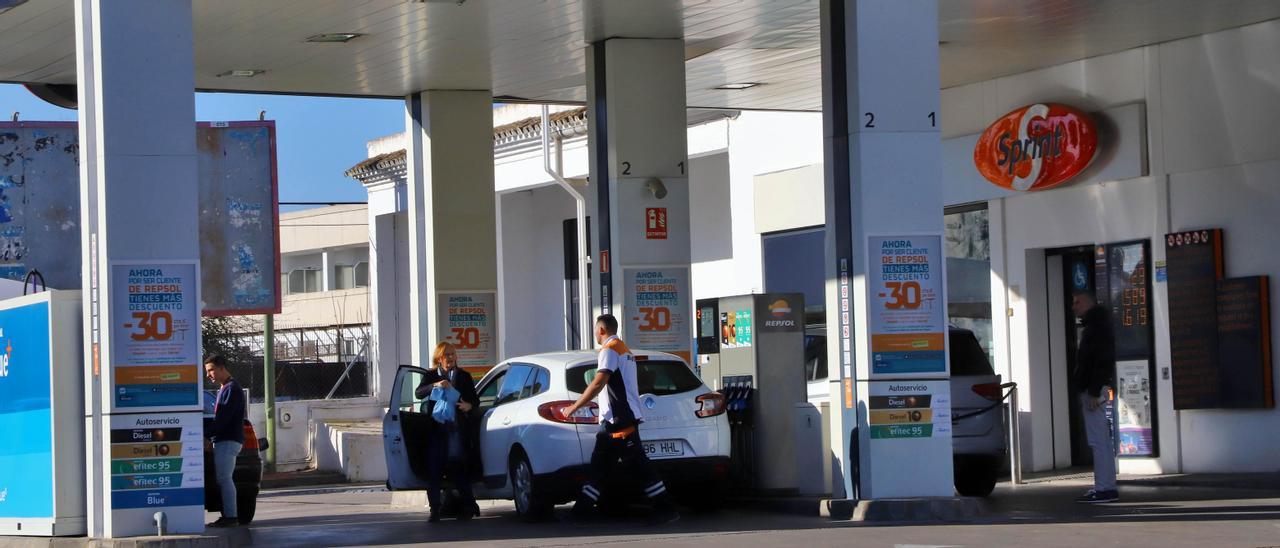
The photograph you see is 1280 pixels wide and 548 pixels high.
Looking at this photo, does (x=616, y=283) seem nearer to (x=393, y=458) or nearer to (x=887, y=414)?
(x=393, y=458)

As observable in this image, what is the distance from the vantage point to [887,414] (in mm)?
14336

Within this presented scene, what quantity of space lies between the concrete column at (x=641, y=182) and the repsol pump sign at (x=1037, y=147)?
451cm

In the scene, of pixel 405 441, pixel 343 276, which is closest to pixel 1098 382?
pixel 405 441

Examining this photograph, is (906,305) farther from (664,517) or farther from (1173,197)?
(1173,197)

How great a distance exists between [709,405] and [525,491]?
1.75 meters

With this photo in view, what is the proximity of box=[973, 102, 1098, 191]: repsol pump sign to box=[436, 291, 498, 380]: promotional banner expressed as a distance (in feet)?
20.9

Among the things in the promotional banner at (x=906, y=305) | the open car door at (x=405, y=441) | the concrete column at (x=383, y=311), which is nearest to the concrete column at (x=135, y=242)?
the open car door at (x=405, y=441)

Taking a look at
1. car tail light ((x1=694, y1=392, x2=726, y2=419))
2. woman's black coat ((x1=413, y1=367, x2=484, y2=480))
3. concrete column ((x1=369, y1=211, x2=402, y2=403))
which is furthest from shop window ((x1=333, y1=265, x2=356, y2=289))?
car tail light ((x1=694, y1=392, x2=726, y2=419))

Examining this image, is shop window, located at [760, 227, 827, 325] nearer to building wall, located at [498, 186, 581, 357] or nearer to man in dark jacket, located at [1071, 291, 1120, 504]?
building wall, located at [498, 186, 581, 357]

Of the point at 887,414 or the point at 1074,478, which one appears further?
the point at 1074,478

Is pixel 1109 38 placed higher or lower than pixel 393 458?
higher

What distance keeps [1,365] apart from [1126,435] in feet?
40.0

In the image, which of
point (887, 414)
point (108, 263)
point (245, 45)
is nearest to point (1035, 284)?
point (887, 414)

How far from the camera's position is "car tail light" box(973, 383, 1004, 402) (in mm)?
16891
